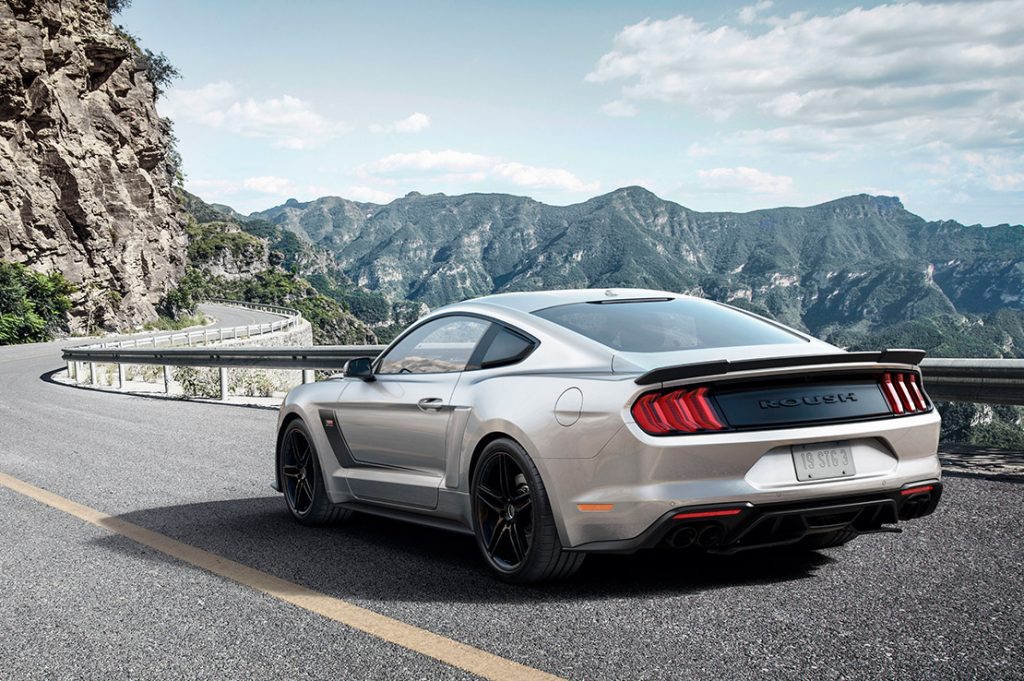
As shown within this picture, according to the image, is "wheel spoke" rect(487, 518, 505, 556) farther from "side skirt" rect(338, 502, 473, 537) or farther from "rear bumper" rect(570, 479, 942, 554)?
"rear bumper" rect(570, 479, 942, 554)

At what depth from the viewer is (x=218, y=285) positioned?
16100 centimetres

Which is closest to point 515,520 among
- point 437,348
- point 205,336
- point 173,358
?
point 437,348

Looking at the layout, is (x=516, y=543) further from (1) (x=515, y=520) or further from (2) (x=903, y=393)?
(2) (x=903, y=393)

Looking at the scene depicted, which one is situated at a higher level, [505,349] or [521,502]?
[505,349]

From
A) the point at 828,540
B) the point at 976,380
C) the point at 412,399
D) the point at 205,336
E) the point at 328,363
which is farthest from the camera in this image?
the point at 205,336

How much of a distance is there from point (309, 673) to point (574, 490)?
1365 mm

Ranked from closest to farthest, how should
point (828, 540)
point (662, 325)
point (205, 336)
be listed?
point (662, 325) < point (828, 540) < point (205, 336)

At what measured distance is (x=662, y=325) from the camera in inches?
207

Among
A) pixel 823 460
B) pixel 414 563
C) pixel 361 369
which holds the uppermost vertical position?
pixel 361 369

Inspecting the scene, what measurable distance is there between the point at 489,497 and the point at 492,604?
A: 57 cm

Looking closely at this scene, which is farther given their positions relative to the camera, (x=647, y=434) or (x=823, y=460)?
(x=823, y=460)

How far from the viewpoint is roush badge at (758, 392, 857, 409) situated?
4.54 meters

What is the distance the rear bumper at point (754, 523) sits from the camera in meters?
4.42

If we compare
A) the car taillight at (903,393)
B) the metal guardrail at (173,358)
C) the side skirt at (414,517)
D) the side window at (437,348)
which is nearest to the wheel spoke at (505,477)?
the side skirt at (414,517)
